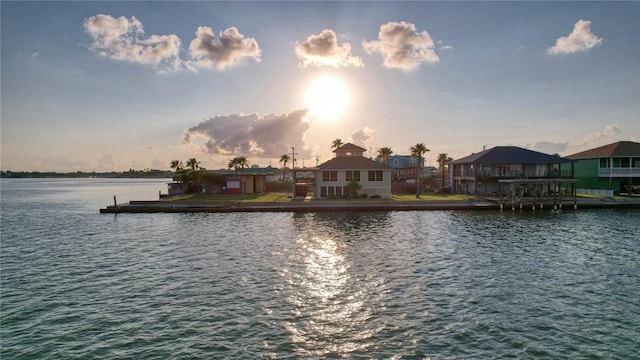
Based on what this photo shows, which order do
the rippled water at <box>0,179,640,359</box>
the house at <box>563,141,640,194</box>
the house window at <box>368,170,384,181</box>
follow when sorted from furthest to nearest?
the house at <box>563,141,640,194</box> < the house window at <box>368,170,384,181</box> < the rippled water at <box>0,179,640,359</box>

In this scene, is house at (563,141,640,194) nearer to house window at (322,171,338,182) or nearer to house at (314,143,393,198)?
house at (314,143,393,198)

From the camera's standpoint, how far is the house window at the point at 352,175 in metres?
59.2

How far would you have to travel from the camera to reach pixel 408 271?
2142 centimetres

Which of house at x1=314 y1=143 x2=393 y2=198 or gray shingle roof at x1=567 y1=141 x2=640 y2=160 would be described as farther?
gray shingle roof at x1=567 y1=141 x2=640 y2=160

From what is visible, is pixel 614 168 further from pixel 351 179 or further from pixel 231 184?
pixel 231 184

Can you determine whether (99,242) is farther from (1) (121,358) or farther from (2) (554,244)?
(2) (554,244)

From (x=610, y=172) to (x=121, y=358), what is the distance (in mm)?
77673

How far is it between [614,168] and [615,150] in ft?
10.5

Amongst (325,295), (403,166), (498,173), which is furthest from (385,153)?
(325,295)

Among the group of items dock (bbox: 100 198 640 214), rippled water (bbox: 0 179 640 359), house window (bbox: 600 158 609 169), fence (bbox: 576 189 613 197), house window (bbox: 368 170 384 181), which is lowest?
rippled water (bbox: 0 179 640 359)

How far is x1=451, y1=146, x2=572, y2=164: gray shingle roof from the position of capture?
62938 millimetres

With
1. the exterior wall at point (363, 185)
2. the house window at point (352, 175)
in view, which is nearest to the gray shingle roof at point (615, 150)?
the exterior wall at point (363, 185)

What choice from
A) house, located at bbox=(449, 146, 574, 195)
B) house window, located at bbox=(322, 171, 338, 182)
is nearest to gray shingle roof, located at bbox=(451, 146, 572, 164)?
house, located at bbox=(449, 146, 574, 195)

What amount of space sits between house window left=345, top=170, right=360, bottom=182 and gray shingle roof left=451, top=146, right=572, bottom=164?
21.8 meters
